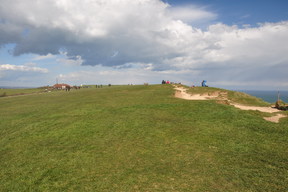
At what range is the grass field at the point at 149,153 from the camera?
8352mm

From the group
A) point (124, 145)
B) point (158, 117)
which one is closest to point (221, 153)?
point (124, 145)

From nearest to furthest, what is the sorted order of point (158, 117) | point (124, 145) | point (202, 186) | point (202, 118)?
point (202, 186), point (124, 145), point (202, 118), point (158, 117)

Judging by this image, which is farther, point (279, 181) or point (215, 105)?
point (215, 105)

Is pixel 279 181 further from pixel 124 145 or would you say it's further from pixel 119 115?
pixel 119 115

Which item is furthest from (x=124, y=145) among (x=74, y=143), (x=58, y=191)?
(x=58, y=191)

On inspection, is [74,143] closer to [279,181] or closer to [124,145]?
[124,145]

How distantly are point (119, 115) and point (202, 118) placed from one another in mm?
8843

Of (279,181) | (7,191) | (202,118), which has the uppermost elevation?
(202,118)

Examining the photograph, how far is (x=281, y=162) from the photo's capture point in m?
9.70

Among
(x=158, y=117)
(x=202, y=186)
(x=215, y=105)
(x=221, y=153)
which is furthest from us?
(x=215, y=105)

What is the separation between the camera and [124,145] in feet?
41.6

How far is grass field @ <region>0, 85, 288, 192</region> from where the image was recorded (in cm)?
835

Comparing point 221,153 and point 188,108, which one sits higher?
point 188,108

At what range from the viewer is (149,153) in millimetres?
11305
